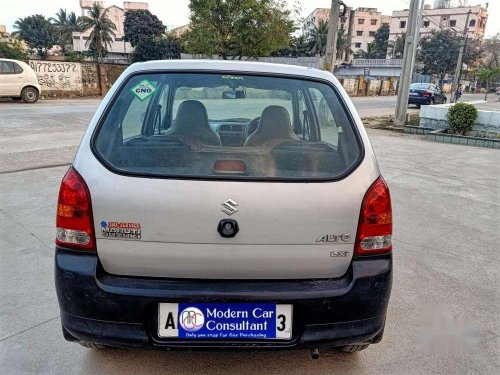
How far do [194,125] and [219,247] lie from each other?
0.74 metres

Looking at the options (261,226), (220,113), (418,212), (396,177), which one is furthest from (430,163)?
(261,226)

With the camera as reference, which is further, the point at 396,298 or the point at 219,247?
the point at 396,298

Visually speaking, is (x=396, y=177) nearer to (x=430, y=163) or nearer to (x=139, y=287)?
(x=430, y=163)

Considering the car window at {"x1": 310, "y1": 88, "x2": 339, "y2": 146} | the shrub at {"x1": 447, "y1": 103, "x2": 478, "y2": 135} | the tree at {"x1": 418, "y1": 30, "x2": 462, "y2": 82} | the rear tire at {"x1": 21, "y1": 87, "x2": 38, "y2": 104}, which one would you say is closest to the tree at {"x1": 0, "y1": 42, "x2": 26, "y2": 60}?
the rear tire at {"x1": 21, "y1": 87, "x2": 38, "y2": 104}

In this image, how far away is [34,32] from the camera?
67250 mm

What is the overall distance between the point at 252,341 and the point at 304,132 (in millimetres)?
1355

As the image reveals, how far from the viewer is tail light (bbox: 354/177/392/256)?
5.98ft

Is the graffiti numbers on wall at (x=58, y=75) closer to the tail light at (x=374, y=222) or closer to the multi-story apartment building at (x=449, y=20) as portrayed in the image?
the tail light at (x=374, y=222)

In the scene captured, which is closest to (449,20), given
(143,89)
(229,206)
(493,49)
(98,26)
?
(493,49)

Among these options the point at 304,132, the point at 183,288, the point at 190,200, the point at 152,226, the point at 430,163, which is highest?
the point at 304,132

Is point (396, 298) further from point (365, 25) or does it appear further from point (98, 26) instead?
point (365, 25)

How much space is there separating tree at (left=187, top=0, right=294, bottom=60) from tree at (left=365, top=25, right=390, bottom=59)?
60.7 metres

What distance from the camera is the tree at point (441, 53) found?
53.6 m

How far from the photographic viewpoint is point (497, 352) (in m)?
2.43
